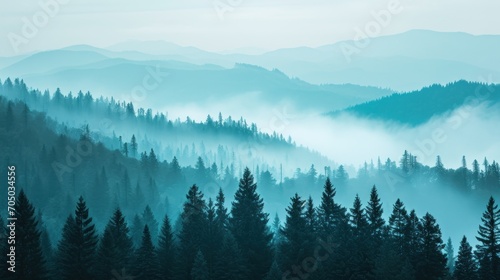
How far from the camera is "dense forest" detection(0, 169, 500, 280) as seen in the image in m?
80.1

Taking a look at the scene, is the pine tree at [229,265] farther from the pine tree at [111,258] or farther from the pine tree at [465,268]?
the pine tree at [465,268]

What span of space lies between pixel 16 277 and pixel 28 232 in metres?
4.51

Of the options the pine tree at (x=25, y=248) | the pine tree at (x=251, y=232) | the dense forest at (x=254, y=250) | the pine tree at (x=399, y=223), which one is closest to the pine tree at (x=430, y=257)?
the dense forest at (x=254, y=250)

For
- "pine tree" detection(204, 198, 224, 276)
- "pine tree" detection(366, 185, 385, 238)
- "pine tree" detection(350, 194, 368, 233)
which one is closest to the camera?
"pine tree" detection(350, 194, 368, 233)

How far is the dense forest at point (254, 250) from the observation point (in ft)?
263

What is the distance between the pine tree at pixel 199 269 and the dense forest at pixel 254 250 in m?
0.11

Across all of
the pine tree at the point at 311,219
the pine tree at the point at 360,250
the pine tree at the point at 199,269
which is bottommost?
the pine tree at the point at 199,269

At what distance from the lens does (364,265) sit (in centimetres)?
8181

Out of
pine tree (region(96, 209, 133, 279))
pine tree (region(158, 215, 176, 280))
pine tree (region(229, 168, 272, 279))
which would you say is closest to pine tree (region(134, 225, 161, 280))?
pine tree (region(96, 209, 133, 279))

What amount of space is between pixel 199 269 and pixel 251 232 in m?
13.1

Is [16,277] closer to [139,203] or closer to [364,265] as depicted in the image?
[364,265]

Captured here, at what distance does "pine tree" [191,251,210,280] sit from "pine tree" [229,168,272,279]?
7.75 m

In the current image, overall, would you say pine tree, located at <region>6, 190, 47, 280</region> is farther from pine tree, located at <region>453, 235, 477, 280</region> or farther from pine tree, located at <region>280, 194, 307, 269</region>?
pine tree, located at <region>453, 235, 477, 280</region>

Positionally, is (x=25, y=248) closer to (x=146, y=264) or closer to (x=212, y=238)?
(x=146, y=264)
